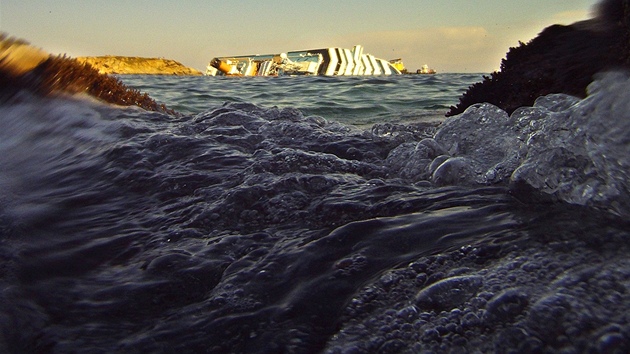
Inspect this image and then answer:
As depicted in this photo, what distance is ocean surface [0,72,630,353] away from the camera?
1333 millimetres

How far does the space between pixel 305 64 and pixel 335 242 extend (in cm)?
4567

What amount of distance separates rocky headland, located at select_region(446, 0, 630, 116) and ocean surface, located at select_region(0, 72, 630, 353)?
0.40m

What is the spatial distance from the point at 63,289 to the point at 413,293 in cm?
115

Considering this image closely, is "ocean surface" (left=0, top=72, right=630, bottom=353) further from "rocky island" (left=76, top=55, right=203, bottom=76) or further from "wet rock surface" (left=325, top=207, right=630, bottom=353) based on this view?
"rocky island" (left=76, top=55, right=203, bottom=76)

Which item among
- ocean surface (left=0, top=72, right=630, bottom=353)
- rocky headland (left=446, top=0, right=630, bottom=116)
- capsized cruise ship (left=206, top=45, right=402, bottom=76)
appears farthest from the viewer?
capsized cruise ship (left=206, top=45, right=402, bottom=76)

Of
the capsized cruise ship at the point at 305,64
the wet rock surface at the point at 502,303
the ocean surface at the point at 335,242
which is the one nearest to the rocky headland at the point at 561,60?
the ocean surface at the point at 335,242

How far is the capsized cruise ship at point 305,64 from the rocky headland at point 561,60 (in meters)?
40.4

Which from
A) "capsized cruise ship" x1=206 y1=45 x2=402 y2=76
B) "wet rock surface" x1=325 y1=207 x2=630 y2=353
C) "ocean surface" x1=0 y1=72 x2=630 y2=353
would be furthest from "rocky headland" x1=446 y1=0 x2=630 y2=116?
"capsized cruise ship" x1=206 y1=45 x2=402 y2=76

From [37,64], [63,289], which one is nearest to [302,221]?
[63,289]

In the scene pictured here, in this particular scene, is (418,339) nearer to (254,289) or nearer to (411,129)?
(254,289)

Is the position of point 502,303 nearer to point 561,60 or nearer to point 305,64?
point 561,60

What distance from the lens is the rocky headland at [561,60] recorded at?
332 cm

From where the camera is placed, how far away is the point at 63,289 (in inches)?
67.9

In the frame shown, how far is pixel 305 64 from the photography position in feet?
152
